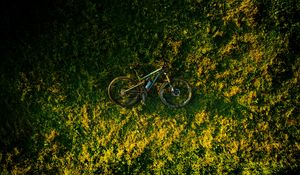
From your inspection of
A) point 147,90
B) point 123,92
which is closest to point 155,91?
point 147,90

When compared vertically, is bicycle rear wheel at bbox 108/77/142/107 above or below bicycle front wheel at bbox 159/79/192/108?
above

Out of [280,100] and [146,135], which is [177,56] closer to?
[146,135]

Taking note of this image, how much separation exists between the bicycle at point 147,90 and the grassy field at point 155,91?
0.77ft

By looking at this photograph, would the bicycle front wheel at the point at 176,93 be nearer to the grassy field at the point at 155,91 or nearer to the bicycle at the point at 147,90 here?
the bicycle at the point at 147,90

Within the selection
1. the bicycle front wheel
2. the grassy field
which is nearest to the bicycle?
the bicycle front wheel

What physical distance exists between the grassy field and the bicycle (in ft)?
0.77

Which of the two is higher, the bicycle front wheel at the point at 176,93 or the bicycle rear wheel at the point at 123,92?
the bicycle rear wheel at the point at 123,92

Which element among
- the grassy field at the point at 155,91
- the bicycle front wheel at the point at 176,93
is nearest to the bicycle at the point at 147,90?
the bicycle front wheel at the point at 176,93

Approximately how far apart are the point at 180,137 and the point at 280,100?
2.90m

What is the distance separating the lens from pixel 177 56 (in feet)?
23.5

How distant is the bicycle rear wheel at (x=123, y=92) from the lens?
698 centimetres

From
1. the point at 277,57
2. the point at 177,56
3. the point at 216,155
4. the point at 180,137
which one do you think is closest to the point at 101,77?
the point at 177,56

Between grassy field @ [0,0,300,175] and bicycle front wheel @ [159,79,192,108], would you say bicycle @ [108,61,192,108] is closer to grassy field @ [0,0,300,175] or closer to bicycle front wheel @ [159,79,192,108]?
bicycle front wheel @ [159,79,192,108]

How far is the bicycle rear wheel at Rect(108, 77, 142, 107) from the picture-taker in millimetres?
6984
